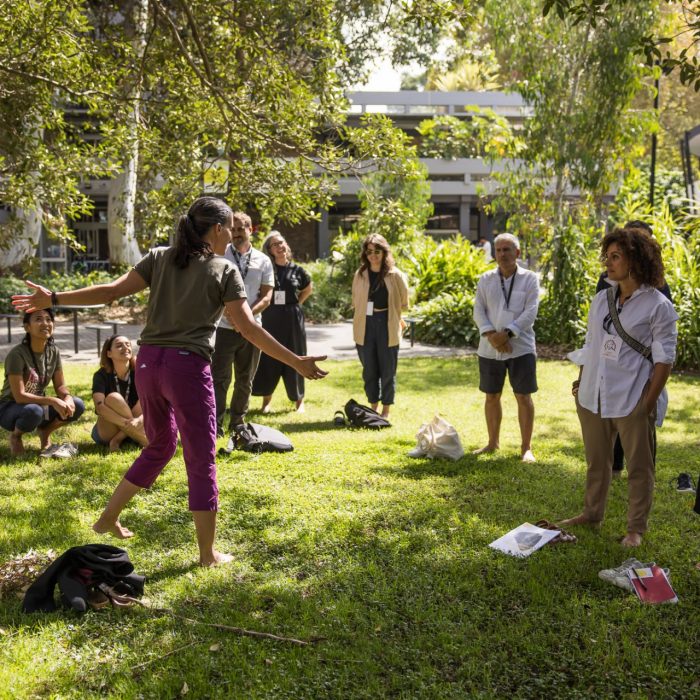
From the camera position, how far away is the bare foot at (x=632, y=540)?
4.94 m

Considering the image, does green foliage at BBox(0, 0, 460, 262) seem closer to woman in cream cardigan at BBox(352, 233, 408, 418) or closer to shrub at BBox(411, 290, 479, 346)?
woman in cream cardigan at BBox(352, 233, 408, 418)

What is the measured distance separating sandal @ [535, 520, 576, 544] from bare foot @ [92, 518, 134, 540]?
8.25 ft

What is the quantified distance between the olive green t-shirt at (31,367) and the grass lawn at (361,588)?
0.58m

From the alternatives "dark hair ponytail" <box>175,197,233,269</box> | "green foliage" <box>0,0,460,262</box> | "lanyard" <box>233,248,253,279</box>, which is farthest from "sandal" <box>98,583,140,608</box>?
"green foliage" <box>0,0,460,262</box>

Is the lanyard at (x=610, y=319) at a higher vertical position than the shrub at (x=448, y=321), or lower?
higher

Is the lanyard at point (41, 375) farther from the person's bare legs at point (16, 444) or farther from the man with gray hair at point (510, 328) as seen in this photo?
the man with gray hair at point (510, 328)

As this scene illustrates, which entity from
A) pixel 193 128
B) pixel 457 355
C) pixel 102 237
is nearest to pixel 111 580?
pixel 193 128

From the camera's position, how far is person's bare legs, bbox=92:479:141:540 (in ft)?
15.1

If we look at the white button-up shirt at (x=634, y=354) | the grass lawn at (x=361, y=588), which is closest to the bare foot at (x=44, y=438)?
the grass lawn at (x=361, y=588)

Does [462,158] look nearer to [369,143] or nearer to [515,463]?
[369,143]

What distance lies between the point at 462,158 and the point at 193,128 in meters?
33.6

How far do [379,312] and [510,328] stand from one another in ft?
6.96

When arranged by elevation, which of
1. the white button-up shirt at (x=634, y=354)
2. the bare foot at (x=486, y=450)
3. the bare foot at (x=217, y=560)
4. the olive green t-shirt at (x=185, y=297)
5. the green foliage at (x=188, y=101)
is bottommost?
the bare foot at (x=486, y=450)

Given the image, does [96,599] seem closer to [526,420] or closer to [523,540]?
[523,540]
